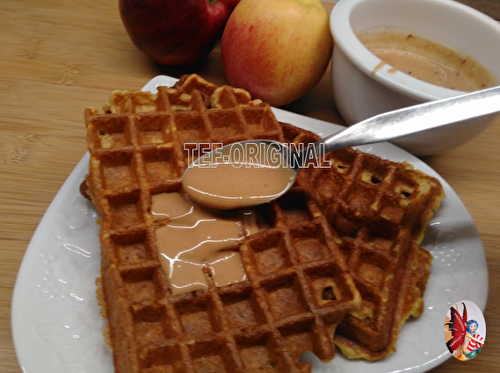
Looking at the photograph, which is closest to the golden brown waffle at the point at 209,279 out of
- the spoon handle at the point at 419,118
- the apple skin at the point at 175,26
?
the spoon handle at the point at 419,118

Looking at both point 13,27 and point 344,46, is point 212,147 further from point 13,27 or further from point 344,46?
point 13,27

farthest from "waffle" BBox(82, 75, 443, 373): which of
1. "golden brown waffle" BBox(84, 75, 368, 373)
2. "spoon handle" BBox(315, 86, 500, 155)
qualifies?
"spoon handle" BBox(315, 86, 500, 155)

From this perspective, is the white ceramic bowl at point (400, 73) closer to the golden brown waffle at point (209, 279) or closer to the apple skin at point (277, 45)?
the apple skin at point (277, 45)

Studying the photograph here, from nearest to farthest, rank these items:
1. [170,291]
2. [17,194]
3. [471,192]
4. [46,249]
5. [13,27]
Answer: [170,291]
[46,249]
[17,194]
[471,192]
[13,27]

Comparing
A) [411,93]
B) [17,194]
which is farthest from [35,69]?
[411,93]

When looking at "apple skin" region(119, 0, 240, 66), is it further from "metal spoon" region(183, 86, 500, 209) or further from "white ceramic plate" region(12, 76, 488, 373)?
"metal spoon" region(183, 86, 500, 209)
